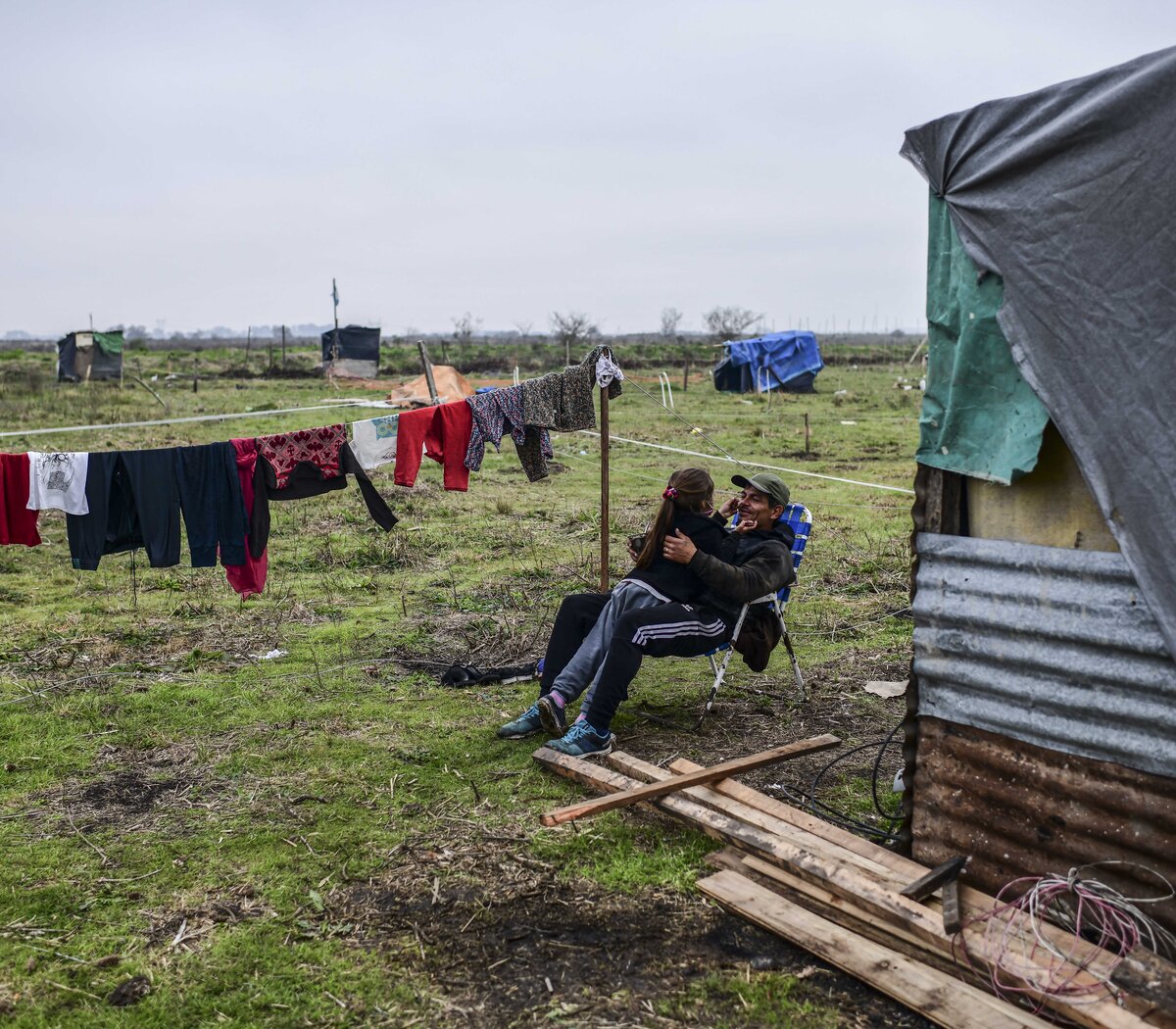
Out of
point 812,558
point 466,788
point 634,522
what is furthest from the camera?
point 634,522

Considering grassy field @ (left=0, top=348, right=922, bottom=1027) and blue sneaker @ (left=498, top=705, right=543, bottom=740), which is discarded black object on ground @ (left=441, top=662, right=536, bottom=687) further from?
blue sneaker @ (left=498, top=705, right=543, bottom=740)

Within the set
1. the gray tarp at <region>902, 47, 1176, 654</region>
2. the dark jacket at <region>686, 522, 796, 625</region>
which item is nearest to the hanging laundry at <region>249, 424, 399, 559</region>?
the dark jacket at <region>686, 522, 796, 625</region>

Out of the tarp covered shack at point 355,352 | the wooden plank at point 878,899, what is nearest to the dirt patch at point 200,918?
the wooden plank at point 878,899

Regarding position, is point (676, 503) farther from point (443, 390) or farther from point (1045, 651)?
point (443, 390)

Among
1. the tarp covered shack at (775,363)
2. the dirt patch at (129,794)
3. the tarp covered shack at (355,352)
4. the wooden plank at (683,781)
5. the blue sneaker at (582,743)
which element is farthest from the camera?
the tarp covered shack at (355,352)

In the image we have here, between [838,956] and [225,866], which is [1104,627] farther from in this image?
[225,866]

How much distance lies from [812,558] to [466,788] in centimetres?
496

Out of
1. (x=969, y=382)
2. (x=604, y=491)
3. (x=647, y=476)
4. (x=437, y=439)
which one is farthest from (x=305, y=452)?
(x=647, y=476)

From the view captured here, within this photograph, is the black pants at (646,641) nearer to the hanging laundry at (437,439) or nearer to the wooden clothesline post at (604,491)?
the wooden clothesline post at (604,491)

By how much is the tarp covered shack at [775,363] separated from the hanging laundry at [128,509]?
79.5 feet

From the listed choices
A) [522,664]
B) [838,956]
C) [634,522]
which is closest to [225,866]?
[838,956]

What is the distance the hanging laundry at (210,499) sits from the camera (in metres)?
5.55

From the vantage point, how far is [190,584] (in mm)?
8305

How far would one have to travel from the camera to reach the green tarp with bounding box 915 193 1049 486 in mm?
3258
